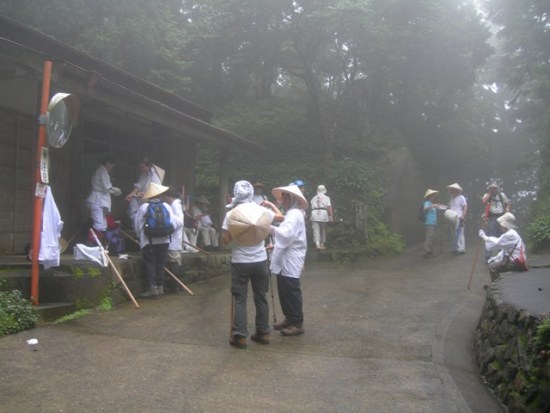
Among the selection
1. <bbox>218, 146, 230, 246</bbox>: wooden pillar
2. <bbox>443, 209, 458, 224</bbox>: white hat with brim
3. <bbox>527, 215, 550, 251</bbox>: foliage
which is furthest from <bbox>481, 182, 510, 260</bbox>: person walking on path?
<bbox>218, 146, 230, 246</bbox>: wooden pillar

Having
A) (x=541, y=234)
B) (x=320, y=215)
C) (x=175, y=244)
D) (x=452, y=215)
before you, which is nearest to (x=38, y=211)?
(x=175, y=244)

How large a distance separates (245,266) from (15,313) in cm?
256

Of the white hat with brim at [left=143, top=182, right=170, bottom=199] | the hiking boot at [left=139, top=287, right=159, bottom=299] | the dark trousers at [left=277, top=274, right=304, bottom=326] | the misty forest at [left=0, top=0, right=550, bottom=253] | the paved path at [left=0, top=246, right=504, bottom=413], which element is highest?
the misty forest at [left=0, top=0, right=550, bottom=253]

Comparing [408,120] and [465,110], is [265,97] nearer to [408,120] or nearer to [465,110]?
[408,120]

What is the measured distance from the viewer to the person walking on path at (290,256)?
621cm

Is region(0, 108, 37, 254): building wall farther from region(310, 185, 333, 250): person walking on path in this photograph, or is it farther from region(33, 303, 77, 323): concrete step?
region(310, 185, 333, 250): person walking on path

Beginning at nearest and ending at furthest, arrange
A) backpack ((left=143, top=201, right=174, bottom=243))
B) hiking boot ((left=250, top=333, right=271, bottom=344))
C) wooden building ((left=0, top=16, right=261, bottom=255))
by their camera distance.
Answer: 1. hiking boot ((left=250, top=333, right=271, bottom=344))
2. wooden building ((left=0, top=16, right=261, bottom=255))
3. backpack ((left=143, top=201, right=174, bottom=243))

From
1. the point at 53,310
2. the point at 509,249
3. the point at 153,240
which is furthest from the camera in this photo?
the point at 509,249

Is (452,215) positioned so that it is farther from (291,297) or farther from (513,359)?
(513,359)

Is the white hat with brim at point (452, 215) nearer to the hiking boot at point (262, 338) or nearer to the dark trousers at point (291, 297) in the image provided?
the dark trousers at point (291, 297)

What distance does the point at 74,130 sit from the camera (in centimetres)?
Answer: 1020

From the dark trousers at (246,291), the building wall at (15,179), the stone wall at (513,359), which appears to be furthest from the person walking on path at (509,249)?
the building wall at (15,179)

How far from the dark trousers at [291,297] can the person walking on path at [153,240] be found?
2476 millimetres

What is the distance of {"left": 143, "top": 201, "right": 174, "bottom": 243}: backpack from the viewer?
26.4 ft
